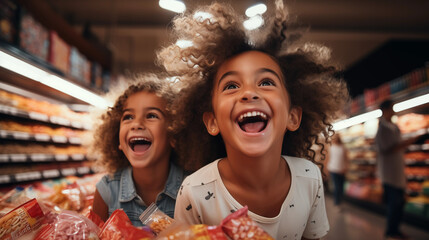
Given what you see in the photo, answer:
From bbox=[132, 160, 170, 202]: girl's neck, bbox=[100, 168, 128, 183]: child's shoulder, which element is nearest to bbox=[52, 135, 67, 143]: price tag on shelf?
bbox=[100, 168, 128, 183]: child's shoulder

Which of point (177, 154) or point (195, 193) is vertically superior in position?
point (177, 154)

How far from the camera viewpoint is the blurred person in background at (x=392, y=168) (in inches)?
161

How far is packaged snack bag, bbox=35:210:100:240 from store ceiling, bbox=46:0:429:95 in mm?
6066

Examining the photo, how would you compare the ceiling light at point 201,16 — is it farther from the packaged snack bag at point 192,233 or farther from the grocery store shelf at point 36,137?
the grocery store shelf at point 36,137

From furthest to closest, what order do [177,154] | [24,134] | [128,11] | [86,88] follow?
[128,11], [24,134], [86,88], [177,154]

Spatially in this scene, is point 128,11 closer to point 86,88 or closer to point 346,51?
Result: point 86,88

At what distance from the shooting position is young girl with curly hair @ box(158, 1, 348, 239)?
1.07 m

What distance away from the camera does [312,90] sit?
1.31m

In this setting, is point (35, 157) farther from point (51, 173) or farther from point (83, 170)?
point (83, 170)

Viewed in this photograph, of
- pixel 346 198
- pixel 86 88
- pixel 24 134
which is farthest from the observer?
pixel 346 198

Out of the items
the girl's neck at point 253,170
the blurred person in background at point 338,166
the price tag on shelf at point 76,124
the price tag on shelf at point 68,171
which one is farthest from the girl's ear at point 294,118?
Result: the blurred person in background at point 338,166

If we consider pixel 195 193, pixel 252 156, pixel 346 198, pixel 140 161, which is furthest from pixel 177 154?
pixel 346 198

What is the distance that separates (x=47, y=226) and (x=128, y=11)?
282 inches

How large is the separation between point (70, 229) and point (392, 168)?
4495 mm
